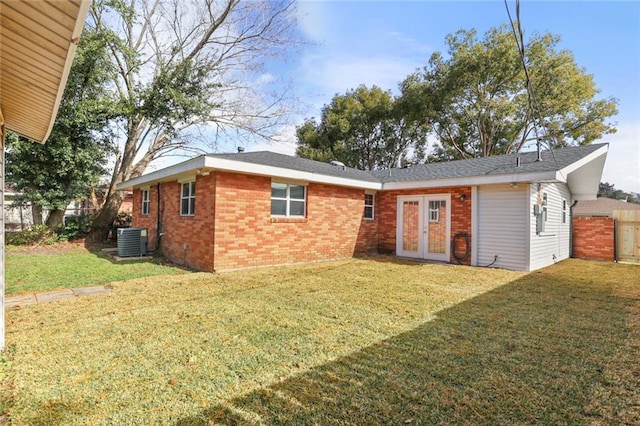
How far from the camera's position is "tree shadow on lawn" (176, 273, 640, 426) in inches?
92.4

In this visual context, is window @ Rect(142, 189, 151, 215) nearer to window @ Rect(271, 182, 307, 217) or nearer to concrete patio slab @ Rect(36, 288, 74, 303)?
window @ Rect(271, 182, 307, 217)

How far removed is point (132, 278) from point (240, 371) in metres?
5.46

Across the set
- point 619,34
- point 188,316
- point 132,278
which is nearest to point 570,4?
point 619,34

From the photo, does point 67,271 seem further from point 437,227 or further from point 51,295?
point 437,227

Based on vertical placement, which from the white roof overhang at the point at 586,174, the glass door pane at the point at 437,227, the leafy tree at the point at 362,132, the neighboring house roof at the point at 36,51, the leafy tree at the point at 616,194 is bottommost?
the glass door pane at the point at 437,227

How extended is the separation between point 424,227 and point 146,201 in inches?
449

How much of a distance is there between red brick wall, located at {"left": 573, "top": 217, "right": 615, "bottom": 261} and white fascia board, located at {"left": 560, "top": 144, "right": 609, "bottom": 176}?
10.9 ft

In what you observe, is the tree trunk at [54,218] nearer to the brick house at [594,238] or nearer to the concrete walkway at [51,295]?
the concrete walkway at [51,295]

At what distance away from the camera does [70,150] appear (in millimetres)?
13047

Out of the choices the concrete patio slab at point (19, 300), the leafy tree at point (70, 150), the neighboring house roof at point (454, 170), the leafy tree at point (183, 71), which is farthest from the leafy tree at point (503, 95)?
the concrete patio slab at point (19, 300)

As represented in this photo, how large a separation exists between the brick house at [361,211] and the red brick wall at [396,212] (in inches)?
1.3

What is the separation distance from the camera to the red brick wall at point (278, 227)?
8.01 m

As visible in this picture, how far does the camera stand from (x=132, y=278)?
7.15m

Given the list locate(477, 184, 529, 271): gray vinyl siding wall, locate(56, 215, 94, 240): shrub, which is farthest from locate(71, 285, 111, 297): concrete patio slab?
locate(56, 215, 94, 240): shrub
